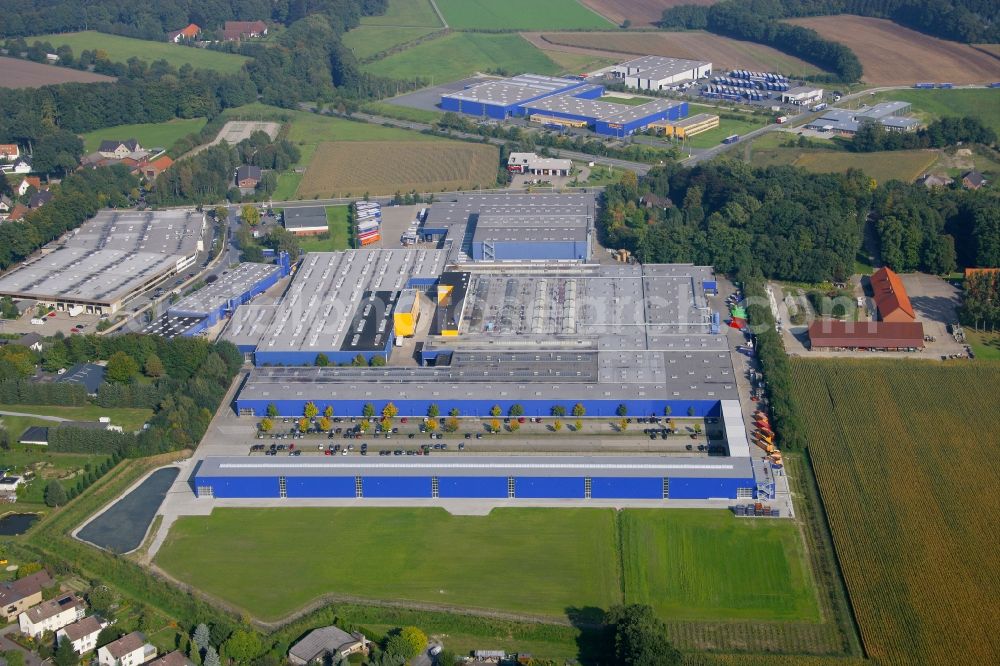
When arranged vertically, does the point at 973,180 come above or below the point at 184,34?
above

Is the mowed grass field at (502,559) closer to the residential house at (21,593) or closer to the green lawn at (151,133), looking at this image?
the residential house at (21,593)

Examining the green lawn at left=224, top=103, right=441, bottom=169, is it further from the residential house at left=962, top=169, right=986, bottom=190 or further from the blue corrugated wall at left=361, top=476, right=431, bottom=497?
the blue corrugated wall at left=361, top=476, right=431, bottom=497

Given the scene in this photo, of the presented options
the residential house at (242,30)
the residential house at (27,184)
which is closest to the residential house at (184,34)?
the residential house at (242,30)

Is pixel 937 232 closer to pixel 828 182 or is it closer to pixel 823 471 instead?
pixel 828 182

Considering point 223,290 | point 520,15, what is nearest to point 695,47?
point 520,15

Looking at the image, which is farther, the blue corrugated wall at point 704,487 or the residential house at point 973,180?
the residential house at point 973,180

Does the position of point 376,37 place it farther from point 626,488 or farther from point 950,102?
point 626,488

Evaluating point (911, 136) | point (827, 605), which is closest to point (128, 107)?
point (911, 136)

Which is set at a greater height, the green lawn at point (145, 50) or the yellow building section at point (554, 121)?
the yellow building section at point (554, 121)
